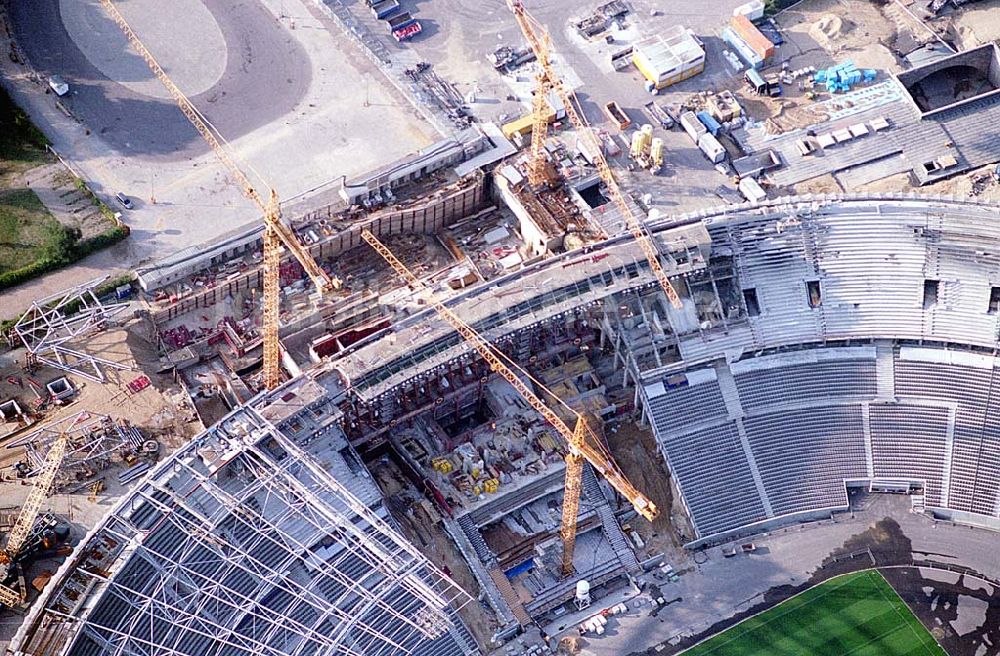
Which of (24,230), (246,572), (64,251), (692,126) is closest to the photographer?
(246,572)

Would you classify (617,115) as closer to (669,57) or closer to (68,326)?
(669,57)

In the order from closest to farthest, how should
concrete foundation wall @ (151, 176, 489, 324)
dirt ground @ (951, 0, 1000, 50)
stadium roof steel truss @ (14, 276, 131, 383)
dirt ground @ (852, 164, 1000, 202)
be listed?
stadium roof steel truss @ (14, 276, 131, 383) < concrete foundation wall @ (151, 176, 489, 324) < dirt ground @ (852, 164, 1000, 202) < dirt ground @ (951, 0, 1000, 50)

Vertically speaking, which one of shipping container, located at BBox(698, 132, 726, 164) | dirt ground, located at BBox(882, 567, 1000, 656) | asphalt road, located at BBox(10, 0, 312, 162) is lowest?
dirt ground, located at BBox(882, 567, 1000, 656)

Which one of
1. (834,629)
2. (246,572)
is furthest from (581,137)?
(246,572)

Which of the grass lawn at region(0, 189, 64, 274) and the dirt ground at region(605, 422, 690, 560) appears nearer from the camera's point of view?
the dirt ground at region(605, 422, 690, 560)

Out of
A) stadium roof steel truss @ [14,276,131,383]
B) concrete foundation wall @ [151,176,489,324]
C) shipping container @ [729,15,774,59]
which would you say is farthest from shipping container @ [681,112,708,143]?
stadium roof steel truss @ [14,276,131,383]

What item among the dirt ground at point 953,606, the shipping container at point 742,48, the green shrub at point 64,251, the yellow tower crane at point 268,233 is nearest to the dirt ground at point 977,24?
the shipping container at point 742,48

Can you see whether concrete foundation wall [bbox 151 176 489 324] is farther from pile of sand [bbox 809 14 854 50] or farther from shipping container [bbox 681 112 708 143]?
pile of sand [bbox 809 14 854 50]
